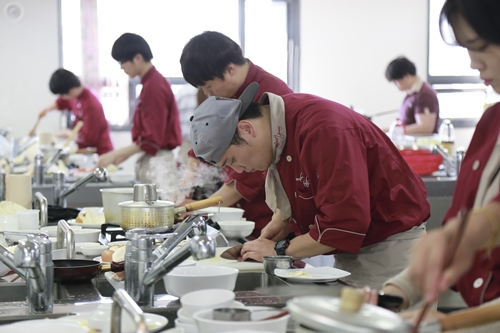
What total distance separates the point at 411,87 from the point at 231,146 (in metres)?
4.90

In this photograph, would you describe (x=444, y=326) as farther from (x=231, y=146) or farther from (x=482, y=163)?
(x=231, y=146)

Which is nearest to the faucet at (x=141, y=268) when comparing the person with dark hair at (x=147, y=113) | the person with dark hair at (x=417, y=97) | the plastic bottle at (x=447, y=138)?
the person with dark hair at (x=147, y=113)

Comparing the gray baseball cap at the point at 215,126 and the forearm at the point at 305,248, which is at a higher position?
the gray baseball cap at the point at 215,126

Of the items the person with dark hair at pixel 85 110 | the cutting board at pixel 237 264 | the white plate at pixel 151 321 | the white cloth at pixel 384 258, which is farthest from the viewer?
the person with dark hair at pixel 85 110

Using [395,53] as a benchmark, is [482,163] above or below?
below

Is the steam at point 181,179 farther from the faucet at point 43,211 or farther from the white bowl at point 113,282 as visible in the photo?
the white bowl at point 113,282

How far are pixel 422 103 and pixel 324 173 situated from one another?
4800mm

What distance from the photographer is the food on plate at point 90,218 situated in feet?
10.5

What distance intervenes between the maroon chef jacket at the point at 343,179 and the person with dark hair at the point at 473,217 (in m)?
0.58

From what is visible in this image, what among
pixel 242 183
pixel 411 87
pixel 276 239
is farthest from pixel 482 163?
pixel 411 87

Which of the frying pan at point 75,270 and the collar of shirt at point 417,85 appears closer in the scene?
the frying pan at point 75,270

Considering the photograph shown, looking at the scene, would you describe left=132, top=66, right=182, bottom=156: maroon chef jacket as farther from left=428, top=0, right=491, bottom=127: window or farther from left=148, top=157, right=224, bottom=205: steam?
left=428, top=0, right=491, bottom=127: window

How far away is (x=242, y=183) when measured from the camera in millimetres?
3248

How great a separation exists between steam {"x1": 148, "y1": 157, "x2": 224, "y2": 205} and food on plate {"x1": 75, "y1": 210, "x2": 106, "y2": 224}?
37cm
